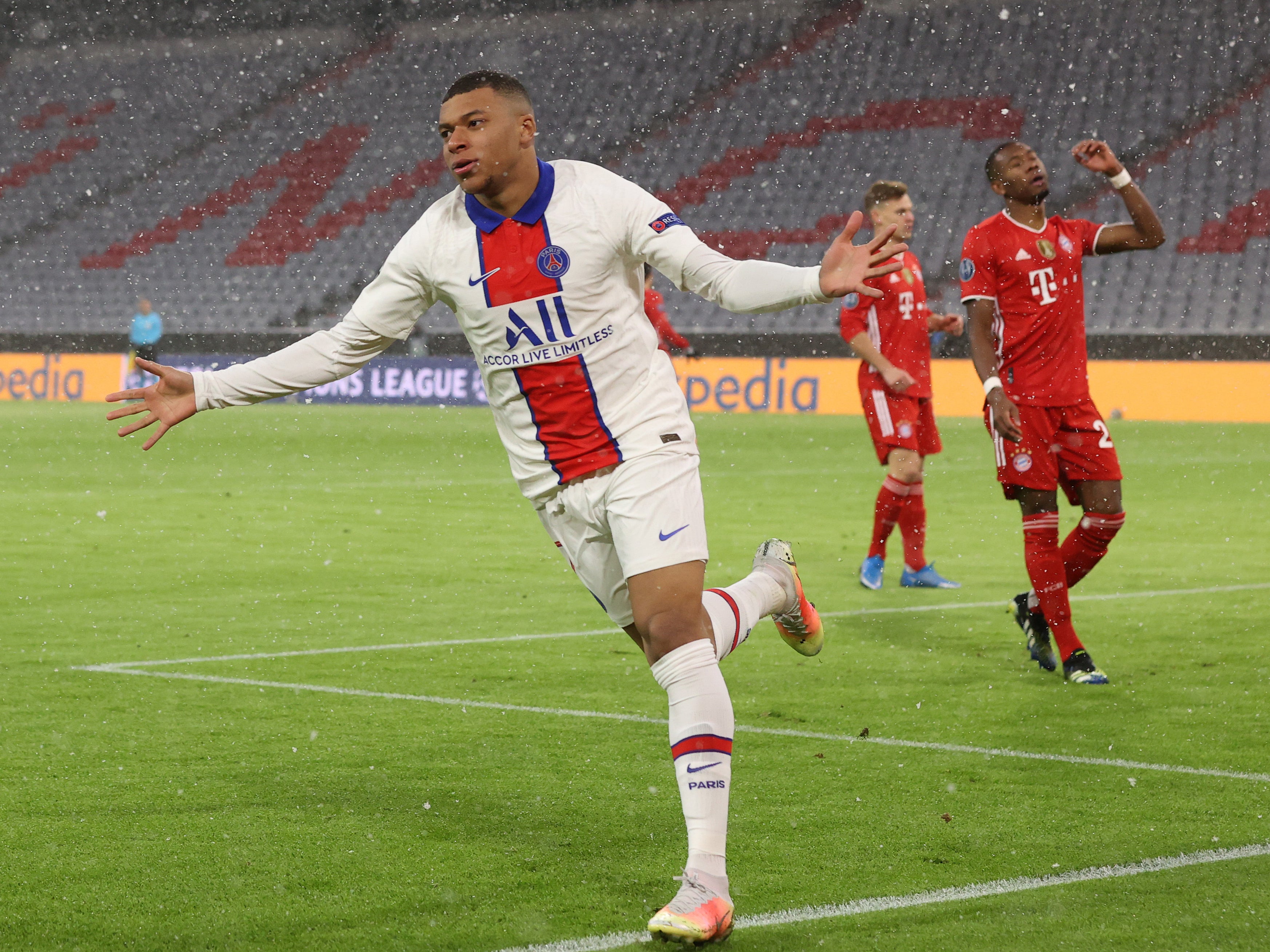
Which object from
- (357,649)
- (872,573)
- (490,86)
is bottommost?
(357,649)

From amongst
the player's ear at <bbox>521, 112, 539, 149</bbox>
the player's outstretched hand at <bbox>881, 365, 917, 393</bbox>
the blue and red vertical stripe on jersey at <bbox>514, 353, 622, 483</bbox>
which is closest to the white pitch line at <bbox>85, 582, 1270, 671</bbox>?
the player's outstretched hand at <bbox>881, 365, 917, 393</bbox>

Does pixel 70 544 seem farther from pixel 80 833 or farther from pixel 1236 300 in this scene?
pixel 1236 300

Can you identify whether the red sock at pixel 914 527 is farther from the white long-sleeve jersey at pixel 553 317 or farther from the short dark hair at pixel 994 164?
the white long-sleeve jersey at pixel 553 317

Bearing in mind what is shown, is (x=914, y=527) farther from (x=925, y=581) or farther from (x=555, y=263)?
(x=555, y=263)

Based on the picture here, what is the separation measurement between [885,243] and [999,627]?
4385 millimetres

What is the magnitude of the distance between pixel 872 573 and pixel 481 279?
17.7 feet

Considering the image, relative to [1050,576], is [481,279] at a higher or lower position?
higher

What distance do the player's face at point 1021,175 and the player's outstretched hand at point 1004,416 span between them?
2.36 ft

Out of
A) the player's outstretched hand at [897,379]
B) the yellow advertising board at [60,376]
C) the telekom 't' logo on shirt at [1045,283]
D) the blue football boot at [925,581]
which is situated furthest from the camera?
the yellow advertising board at [60,376]

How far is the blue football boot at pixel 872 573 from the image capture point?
8.95 metres

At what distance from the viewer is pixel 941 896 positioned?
3.61 m

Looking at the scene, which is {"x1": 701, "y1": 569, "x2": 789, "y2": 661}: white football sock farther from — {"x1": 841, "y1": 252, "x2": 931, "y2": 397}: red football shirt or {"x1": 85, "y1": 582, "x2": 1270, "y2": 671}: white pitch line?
{"x1": 841, "y1": 252, "x2": 931, "y2": 397}: red football shirt

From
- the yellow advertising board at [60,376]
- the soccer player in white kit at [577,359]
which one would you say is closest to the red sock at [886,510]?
the soccer player in white kit at [577,359]

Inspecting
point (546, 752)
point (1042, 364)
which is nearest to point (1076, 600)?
point (1042, 364)
